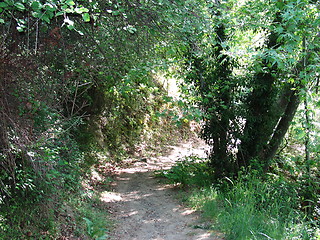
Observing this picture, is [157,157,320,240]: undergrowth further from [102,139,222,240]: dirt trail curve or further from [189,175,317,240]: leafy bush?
[102,139,222,240]: dirt trail curve

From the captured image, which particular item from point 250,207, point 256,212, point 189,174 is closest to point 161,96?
point 189,174

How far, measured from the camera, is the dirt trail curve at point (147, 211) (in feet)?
18.2

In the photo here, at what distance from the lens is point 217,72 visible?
8000 millimetres

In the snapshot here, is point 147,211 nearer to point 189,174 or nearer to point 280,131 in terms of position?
point 189,174

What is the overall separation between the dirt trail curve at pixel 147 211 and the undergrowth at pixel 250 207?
0.36 meters

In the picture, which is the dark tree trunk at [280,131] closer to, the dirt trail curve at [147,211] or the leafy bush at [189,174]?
the leafy bush at [189,174]

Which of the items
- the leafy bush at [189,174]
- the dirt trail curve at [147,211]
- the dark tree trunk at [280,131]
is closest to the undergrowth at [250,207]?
the leafy bush at [189,174]

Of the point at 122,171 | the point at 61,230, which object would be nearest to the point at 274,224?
the point at 61,230

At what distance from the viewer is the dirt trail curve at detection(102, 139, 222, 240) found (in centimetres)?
555

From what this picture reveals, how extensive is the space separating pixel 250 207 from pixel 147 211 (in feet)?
7.60

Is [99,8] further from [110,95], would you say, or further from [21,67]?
[110,95]

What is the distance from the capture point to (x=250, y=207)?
5738 millimetres

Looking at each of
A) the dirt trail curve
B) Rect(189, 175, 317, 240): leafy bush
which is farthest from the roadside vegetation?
the dirt trail curve

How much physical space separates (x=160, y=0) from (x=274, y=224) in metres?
4.03
